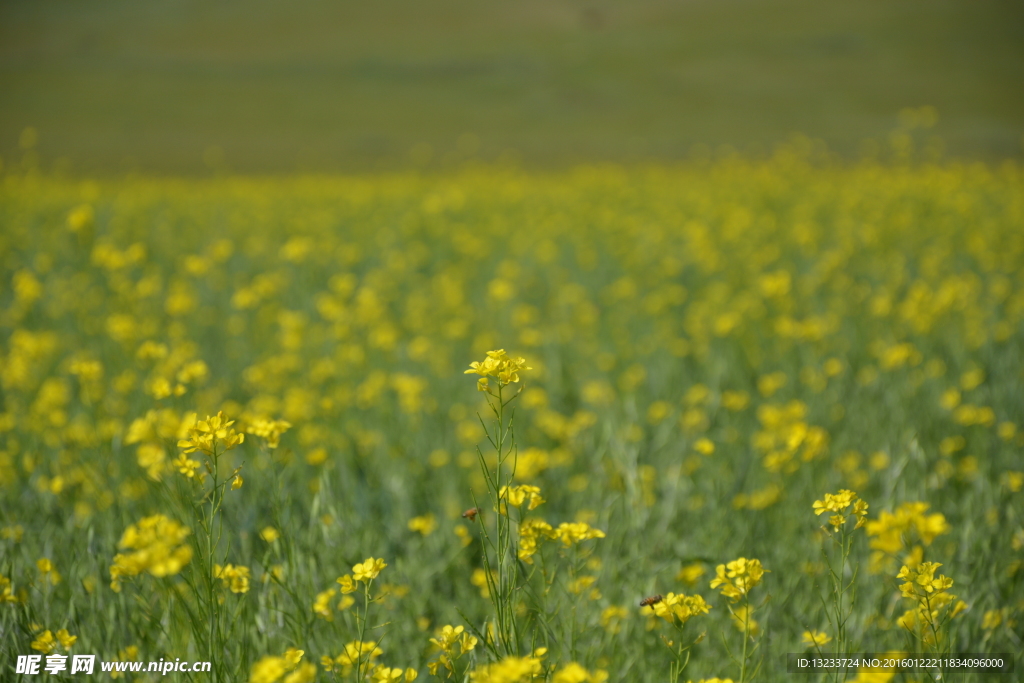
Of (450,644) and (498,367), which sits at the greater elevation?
(498,367)

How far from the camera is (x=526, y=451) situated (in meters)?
2.54

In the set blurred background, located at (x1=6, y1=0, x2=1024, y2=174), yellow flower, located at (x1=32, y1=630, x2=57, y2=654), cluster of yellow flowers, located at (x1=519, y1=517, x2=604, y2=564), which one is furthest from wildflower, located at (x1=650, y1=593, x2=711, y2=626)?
blurred background, located at (x1=6, y1=0, x2=1024, y2=174)

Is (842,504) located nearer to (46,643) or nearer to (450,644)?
(450,644)

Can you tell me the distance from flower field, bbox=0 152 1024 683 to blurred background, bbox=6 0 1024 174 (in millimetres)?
9810

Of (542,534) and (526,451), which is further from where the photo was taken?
(526,451)

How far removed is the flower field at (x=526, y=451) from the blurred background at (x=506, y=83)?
981cm

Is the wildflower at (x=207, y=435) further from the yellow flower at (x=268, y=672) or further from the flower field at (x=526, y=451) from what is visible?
the yellow flower at (x=268, y=672)

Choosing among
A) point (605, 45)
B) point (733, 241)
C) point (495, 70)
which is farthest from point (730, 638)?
point (495, 70)

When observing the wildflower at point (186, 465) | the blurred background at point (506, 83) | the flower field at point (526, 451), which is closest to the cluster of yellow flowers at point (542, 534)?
the flower field at point (526, 451)

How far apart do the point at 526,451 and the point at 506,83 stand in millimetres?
26273

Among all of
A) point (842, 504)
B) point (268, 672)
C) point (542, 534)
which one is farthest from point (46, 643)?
point (842, 504)

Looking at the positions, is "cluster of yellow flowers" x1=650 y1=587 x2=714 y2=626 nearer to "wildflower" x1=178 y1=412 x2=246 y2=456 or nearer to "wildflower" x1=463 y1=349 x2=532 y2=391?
"wildflower" x1=463 y1=349 x2=532 y2=391

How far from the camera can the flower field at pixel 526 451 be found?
1381 millimetres

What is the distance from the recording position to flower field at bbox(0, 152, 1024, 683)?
1.38 metres
